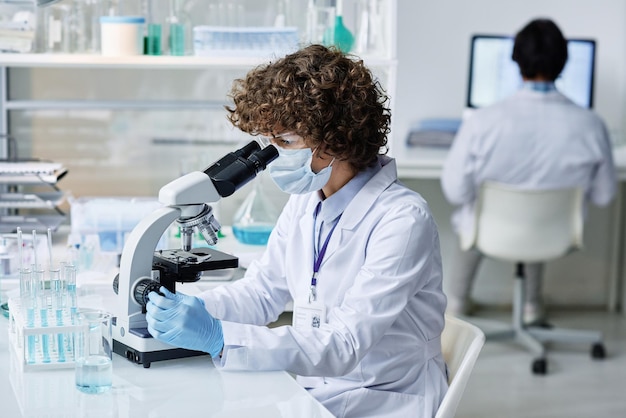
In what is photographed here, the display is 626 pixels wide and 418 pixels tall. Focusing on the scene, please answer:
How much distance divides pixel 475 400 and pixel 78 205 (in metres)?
1.62

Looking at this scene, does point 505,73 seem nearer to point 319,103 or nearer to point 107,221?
point 107,221

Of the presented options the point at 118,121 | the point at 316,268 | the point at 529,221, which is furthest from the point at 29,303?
the point at 529,221

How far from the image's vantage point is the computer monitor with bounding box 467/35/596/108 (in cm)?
413

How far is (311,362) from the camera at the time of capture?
1523mm

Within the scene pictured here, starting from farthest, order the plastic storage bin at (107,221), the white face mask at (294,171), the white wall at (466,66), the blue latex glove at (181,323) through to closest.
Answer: the white wall at (466,66)
the plastic storage bin at (107,221)
the white face mask at (294,171)
the blue latex glove at (181,323)

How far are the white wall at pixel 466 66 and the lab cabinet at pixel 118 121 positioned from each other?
4.50 ft

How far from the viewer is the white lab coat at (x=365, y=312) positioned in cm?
153

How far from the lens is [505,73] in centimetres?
416

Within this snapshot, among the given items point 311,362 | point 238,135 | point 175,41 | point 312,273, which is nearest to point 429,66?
point 238,135

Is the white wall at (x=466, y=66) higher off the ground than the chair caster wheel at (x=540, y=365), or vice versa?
the white wall at (x=466, y=66)

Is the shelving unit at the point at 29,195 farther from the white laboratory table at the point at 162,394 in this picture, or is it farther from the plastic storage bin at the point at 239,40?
the white laboratory table at the point at 162,394

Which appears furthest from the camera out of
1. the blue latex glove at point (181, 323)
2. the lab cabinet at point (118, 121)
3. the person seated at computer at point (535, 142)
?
the person seated at computer at point (535, 142)

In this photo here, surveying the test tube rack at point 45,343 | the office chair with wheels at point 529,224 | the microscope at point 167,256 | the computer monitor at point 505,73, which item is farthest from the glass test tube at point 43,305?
the computer monitor at point 505,73

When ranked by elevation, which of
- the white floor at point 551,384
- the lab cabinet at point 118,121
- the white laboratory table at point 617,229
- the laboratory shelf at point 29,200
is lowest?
the white floor at point 551,384
